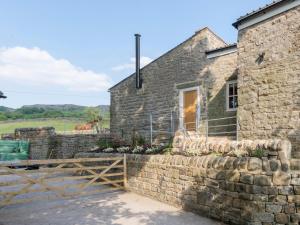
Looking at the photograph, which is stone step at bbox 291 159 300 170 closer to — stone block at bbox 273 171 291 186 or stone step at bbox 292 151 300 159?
stone block at bbox 273 171 291 186

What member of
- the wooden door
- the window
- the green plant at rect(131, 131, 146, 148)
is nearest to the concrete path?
the green plant at rect(131, 131, 146, 148)

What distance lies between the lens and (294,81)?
8172mm

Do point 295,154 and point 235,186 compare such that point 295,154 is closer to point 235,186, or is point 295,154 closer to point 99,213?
point 235,186

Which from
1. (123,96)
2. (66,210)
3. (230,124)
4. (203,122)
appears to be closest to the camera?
(66,210)

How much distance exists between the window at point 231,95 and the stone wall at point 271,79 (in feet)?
7.85

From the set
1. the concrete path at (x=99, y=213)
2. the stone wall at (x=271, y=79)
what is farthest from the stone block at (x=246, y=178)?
the stone wall at (x=271, y=79)

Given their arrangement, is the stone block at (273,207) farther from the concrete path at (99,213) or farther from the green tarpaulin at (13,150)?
the green tarpaulin at (13,150)

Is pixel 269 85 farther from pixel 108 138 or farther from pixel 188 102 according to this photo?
pixel 108 138

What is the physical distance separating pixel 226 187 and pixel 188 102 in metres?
7.16

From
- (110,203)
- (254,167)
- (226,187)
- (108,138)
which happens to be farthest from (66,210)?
(108,138)

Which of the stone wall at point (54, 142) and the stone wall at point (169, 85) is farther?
the stone wall at point (54, 142)

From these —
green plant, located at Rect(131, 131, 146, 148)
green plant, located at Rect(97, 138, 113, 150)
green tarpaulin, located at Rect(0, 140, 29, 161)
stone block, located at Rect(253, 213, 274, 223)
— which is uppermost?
green plant, located at Rect(131, 131, 146, 148)

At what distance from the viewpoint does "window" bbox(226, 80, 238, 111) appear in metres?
12.0

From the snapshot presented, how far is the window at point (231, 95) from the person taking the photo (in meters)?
12.0
